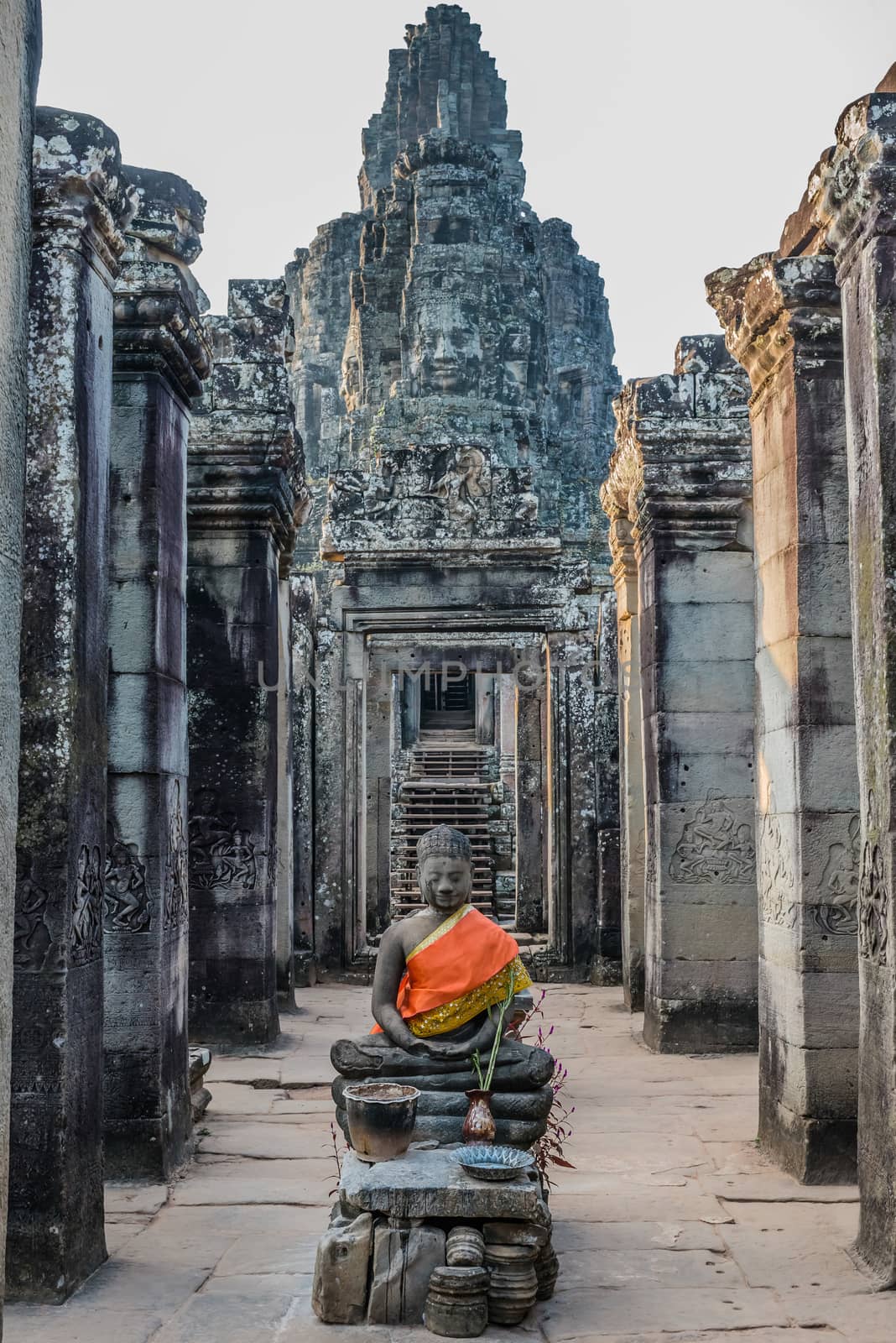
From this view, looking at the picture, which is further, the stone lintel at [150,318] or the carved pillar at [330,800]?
the carved pillar at [330,800]

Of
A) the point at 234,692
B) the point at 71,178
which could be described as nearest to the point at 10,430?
the point at 71,178

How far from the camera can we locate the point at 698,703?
907 cm

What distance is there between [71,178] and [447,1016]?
10.5ft

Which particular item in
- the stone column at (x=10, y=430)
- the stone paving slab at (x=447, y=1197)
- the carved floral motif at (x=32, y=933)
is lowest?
the stone paving slab at (x=447, y=1197)

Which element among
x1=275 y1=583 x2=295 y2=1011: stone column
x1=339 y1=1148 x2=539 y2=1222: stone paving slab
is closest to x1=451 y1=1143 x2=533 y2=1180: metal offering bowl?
x1=339 y1=1148 x2=539 y2=1222: stone paving slab

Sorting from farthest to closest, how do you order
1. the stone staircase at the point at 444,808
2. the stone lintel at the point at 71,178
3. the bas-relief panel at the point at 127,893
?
the stone staircase at the point at 444,808 < the bas-relief panel at the point at 127,893 < the stone lintel at the point at 71,178

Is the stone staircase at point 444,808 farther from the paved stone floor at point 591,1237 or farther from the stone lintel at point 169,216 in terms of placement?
the stone lintel at point 169,216

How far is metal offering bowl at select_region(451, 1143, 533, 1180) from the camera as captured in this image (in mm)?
4262

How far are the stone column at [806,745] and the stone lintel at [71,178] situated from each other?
2853 mm

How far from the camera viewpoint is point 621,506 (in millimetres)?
10883

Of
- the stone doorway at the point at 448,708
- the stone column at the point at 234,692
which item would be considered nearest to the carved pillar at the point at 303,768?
the stone column at the point at 234,692

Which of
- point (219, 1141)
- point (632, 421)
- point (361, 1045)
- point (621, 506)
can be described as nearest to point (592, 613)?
point (621, 506)

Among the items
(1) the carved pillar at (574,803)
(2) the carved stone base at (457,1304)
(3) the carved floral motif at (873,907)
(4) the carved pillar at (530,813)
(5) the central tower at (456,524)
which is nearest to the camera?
(2) the carved stone base at (457,1304)

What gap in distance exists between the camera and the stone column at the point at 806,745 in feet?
18.7
